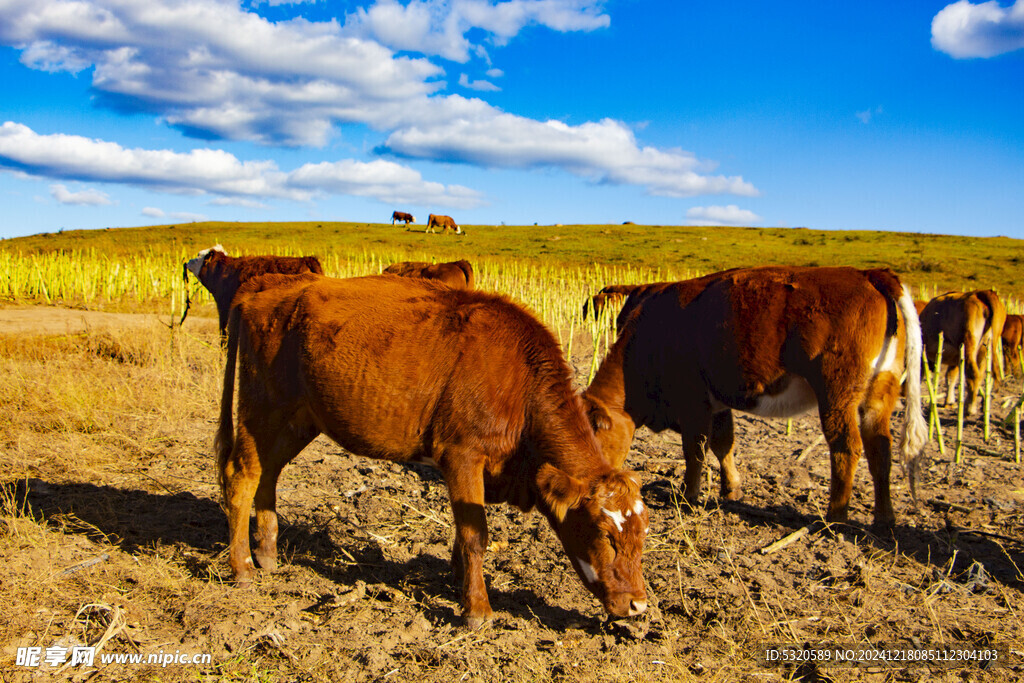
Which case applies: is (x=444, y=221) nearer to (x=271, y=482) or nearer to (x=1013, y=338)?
(x=1013, y=338)

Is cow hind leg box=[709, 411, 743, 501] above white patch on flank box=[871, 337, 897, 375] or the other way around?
the other way around

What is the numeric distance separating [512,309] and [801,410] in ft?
8.98

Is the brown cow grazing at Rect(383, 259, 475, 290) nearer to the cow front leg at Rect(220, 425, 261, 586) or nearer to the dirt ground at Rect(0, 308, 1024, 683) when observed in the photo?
the dirt ground at Rect(0, 308, 1024, 683)

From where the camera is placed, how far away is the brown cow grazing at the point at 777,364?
4.70 meters

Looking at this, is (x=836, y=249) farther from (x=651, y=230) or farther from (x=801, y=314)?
(x=801, y=314)

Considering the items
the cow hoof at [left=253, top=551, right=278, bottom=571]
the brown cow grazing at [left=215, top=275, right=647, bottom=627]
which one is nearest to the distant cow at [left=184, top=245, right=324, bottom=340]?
the brown cow grazing at [left=215, top=275, right=647, bottom=627]

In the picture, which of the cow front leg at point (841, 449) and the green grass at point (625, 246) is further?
the green grass at point (625, 246)

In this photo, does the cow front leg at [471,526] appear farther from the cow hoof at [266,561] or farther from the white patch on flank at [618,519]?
the cow hoof at [266,561]

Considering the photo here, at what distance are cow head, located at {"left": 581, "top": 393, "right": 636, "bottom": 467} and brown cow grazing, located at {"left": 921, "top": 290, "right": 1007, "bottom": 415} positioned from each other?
6.74 m

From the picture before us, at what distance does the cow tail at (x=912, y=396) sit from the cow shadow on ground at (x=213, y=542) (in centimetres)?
291

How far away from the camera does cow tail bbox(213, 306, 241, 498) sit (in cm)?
423

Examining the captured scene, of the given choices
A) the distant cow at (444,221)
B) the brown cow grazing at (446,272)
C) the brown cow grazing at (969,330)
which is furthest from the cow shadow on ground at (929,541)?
the distant cow at (444,221)

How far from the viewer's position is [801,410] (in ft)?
16.9

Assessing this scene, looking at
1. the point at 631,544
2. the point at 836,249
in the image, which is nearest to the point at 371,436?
the point at 631,544
